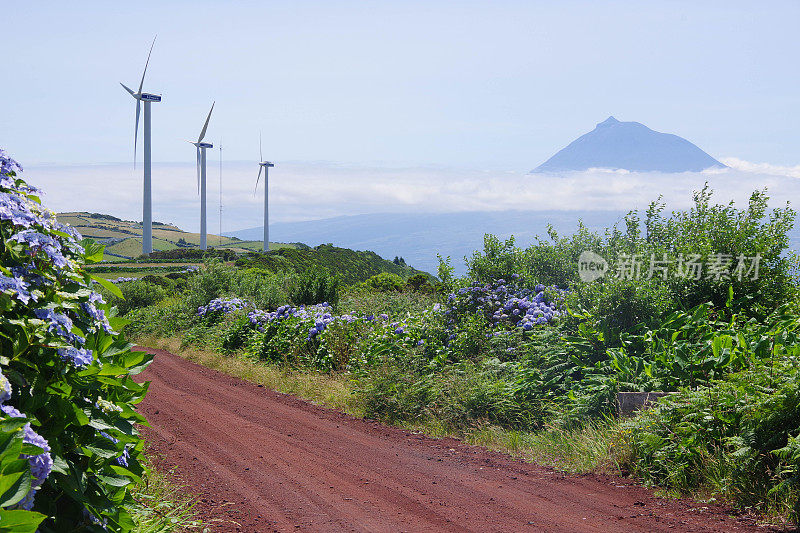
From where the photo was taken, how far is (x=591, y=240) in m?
11.8

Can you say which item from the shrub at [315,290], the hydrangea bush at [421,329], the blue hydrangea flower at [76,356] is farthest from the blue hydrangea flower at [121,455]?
the shrub at [315,290]

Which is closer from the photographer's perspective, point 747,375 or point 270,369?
point 747,375

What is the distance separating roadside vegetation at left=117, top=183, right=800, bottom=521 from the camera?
5.64 meters

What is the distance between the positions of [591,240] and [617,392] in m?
5.12

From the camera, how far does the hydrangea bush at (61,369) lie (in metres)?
2.77

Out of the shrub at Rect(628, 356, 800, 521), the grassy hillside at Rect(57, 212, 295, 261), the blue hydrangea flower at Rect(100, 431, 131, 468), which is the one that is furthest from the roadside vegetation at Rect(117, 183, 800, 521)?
the grassy hillside at Rect(57, 212, 295, 261)

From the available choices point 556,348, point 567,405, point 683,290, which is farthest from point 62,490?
point 683,290

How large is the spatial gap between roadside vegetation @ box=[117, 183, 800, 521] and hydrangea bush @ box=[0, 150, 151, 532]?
15.7 ft

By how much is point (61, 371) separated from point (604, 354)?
22.5ft

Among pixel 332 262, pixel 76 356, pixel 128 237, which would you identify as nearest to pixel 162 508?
pixel 76 356

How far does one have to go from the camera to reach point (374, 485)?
20.3 feet

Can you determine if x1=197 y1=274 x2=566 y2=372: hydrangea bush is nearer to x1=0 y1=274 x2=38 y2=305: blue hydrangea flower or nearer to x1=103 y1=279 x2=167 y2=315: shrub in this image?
x1=0 y1=274 x2=38 y2=305: blue hydrangea flower

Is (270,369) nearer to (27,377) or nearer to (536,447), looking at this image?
(536,447)

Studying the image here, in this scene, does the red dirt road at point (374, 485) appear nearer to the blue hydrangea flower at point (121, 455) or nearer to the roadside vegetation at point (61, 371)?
the blue hydrangea flower at point (121, 455)
